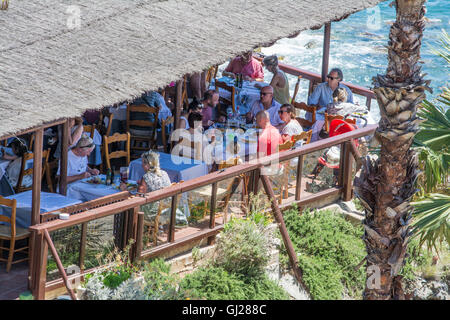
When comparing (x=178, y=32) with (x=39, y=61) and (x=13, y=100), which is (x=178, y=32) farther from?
(x=13, y=100)

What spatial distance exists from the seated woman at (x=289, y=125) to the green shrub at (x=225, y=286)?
311 centimetres

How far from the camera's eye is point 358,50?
32031mm

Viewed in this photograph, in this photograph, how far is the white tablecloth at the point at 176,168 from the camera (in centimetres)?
1127

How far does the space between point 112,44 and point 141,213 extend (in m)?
2.66

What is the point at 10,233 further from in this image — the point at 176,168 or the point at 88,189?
the point at 176,168

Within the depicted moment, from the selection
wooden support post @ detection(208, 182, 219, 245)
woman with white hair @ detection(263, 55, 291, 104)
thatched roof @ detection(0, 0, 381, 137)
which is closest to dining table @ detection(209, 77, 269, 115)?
woman with white hair @ detection(263, 55, 291, 104)

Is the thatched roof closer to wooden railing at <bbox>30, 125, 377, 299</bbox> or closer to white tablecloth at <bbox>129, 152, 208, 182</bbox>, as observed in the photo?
wooden railing at <bbox>30, 125, 377, 299</bbox>

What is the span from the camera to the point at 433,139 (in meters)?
9.78

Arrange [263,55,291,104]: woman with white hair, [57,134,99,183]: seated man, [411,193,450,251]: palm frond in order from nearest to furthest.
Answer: [411,193,450,251]: palm frond
[57,134,99,183]: seated man
[263,55,291,104]: woman with white hair

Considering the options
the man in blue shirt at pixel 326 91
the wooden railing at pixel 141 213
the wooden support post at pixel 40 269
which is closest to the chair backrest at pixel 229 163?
the wooden railing at pixel 141 213

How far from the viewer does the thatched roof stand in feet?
30.5

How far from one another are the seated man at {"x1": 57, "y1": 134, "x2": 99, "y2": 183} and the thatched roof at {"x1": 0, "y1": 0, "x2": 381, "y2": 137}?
132cm

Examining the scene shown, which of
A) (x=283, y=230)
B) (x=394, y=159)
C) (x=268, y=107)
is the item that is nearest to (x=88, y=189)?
(x=283, y=230)
